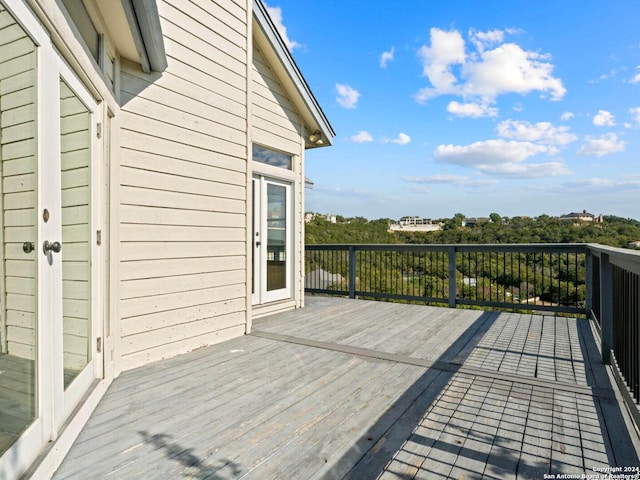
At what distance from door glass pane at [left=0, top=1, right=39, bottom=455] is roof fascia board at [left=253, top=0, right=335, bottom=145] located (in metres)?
3.52

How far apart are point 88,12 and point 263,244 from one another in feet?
10.3

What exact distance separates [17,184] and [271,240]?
3.71 meters

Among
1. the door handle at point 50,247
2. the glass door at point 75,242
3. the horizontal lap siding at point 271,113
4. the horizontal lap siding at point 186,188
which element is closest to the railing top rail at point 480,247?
the horizontal lap siding at point 271,113

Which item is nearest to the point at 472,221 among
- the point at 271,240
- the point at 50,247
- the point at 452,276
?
the point at 452,276

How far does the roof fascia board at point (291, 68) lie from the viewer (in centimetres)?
430

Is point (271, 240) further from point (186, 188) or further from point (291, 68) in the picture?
point (291, 68)

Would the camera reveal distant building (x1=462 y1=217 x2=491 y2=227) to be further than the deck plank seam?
Yes

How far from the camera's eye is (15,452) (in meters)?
1.27

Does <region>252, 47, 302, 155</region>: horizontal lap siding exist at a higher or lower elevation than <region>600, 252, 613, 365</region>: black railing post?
higher

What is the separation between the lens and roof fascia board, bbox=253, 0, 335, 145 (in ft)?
14.1

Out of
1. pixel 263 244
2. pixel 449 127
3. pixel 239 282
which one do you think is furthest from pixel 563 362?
pixel 449 127

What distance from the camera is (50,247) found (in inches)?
61.4

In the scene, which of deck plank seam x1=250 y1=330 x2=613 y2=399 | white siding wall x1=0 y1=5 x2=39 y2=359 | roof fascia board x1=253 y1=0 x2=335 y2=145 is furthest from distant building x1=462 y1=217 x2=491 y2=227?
white siding wall x1=0 y1=5 x2=39 y2=359

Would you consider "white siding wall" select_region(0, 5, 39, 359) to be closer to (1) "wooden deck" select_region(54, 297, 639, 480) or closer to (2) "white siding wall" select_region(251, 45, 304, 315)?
(1) "wooden deck" select_region(54, 297, 639, 480)
